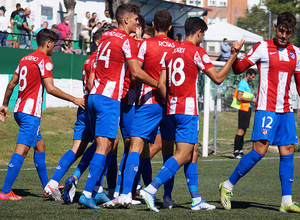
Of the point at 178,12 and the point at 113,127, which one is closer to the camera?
the point at 113,127

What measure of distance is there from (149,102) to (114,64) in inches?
26.2

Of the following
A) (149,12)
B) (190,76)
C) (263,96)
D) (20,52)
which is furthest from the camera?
(149,12)

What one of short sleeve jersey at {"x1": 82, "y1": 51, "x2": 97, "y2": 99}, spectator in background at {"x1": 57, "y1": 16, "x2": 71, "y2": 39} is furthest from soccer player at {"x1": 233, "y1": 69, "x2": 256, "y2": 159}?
spectator in background at {"x1": 57, "y1": 16, "x2": 71, "y2": 39}

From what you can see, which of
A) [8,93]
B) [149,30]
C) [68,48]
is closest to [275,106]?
[149,30]

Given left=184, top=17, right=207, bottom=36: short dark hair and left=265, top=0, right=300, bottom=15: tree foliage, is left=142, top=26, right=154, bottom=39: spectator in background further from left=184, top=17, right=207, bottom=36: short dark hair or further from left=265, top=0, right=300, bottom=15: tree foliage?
left=265, top=0, right=300, bottom=15: tree foliage

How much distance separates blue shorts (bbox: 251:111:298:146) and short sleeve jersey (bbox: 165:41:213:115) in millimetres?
890

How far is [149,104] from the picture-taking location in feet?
17.7

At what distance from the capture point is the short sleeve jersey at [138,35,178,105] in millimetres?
5441

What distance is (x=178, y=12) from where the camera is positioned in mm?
30797

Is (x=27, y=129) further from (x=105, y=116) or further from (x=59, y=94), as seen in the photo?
(x=105, y=116)

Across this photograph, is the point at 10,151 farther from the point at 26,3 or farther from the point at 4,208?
the point at 26,3

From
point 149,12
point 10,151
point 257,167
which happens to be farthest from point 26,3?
point 257,167

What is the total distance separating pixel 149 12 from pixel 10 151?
19.3 metres

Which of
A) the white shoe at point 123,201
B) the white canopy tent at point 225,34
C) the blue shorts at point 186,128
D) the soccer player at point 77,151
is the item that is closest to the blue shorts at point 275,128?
the blue shorts at point 186,128
